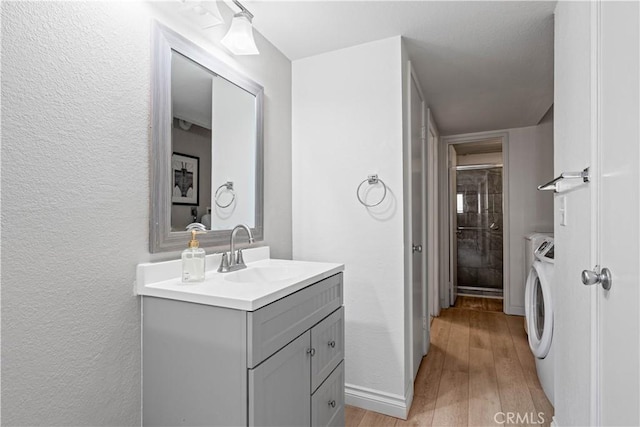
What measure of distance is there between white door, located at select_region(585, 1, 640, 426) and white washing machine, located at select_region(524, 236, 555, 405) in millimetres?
885

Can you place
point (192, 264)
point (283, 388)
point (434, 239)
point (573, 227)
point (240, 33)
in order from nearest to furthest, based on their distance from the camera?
point (283, 388)
point (192, 264)
point (573, 227)
point (240, 33)
point (434, 239)

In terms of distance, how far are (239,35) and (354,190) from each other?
3.28 ft

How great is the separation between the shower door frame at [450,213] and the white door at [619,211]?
2.88 m

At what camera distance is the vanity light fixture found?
4.76 feet

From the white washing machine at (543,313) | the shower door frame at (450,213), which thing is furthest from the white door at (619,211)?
the shower door frame at (450,213)

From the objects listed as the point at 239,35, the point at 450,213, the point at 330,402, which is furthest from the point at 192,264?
the point at 450,213

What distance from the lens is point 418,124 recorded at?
2.45 meters

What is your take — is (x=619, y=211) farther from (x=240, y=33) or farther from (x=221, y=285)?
(x=240, y=33)

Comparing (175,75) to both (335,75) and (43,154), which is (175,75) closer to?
(43,154)

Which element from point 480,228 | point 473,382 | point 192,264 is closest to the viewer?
point 192,264

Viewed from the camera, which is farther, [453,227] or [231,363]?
[453,227]

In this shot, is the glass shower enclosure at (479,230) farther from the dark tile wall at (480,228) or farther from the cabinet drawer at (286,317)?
the cabinet drawer at (286,317)

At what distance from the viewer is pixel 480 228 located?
4477 mm

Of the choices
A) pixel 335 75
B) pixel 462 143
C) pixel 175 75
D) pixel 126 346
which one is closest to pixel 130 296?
pixel 126 346
